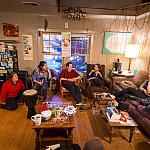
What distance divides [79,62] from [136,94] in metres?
2.32

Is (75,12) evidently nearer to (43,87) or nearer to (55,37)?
(55,37)

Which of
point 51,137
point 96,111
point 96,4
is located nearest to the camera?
point 51,137

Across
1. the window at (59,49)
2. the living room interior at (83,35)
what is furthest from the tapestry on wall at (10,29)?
the window at (59,49)

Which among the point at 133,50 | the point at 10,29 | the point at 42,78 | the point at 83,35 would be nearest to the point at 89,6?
the point at 83,35

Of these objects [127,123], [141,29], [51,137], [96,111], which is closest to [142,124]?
[127,123]

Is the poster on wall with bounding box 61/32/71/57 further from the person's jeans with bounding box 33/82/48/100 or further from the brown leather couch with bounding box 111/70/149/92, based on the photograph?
the brown leather couch with bounding box 111/70/149/92

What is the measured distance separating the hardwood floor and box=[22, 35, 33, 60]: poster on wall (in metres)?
2.03

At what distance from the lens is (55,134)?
97.2 inches

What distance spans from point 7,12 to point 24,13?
493 mm

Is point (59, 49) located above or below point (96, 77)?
above

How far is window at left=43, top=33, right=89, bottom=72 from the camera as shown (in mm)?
5137

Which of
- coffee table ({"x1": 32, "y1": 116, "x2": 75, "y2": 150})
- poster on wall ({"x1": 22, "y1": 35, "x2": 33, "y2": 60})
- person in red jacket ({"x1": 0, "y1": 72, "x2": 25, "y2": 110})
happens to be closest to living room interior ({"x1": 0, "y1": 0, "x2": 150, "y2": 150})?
poster on wall ({"x1": 22, "y1": 35, "x2": 33, "y2": 60})

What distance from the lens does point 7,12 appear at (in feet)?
15.5

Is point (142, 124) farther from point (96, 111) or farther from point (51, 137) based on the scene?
point (51, 137)
